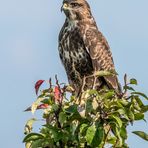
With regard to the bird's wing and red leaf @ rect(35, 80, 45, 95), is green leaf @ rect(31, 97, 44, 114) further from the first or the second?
the bird's wing

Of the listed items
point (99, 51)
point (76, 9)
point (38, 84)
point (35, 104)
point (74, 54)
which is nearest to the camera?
point (35, 104)

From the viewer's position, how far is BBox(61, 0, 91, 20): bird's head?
11938mm

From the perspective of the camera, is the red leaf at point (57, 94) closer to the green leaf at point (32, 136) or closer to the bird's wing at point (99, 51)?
the green leaf at point (32, 136)

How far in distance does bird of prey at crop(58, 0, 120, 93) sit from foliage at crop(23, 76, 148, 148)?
4.67 meters

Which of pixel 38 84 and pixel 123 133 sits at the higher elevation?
pixel 38 84

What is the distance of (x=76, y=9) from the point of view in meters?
12.2

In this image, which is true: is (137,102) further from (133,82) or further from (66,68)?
(66,68)

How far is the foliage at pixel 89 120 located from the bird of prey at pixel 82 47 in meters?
4.67

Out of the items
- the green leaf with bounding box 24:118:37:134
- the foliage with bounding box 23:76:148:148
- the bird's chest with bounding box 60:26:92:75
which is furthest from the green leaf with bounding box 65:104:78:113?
the bird's chest with bounding box 60:26:92:75

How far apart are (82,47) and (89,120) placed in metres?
5.93

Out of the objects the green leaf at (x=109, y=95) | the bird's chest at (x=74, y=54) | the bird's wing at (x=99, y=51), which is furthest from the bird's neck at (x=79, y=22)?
the green leaf at (x=109, y=95)

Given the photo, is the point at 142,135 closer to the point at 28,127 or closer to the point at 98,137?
the point at 98,137

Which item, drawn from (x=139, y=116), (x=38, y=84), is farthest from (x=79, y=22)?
(x=139, y=116)

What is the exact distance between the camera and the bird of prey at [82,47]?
11.0 m
